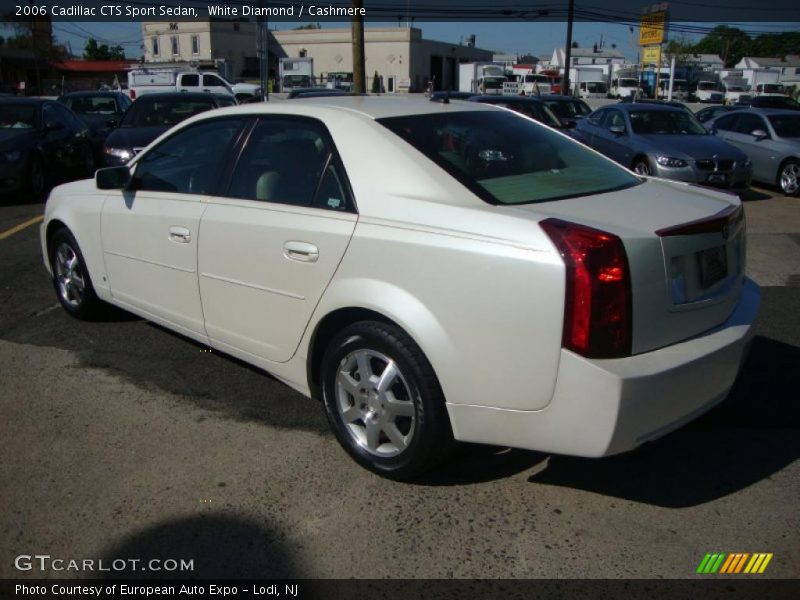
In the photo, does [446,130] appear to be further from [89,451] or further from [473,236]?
[89,451]

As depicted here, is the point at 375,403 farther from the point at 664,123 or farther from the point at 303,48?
the point at 303,48

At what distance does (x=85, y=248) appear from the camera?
501cm

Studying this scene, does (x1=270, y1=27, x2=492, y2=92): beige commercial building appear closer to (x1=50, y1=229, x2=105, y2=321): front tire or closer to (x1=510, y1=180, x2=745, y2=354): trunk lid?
(x1=50, y1=229, x2=105, y2=321): front tire

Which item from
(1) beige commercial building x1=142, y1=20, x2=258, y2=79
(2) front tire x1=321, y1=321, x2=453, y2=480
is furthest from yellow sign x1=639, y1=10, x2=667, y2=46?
(2) front tire x1=321, y1=321, x2=453, y2=480

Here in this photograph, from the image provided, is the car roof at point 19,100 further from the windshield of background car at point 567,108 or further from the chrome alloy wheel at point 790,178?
the chrome alloy wheel at point 790,178

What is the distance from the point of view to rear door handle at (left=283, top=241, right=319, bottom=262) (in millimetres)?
3291

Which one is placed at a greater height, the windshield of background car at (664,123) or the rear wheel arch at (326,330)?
the windshield of background car at (664,123)

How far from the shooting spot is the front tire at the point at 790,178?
41.7ft

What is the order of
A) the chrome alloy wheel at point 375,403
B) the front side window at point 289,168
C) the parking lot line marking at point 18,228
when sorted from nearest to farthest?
the chrome alloy wheel at point 375,403 → the front side window at point 289,168 → the parking lot line marking at point 18,228

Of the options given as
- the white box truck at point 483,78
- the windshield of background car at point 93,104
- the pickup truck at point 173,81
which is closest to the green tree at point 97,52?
the white box truck at point 483,78

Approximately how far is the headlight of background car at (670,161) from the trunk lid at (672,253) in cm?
854

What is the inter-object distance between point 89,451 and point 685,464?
2932mm

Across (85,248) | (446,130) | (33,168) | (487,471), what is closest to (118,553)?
(487,471)

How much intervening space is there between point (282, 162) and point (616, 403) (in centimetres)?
209
